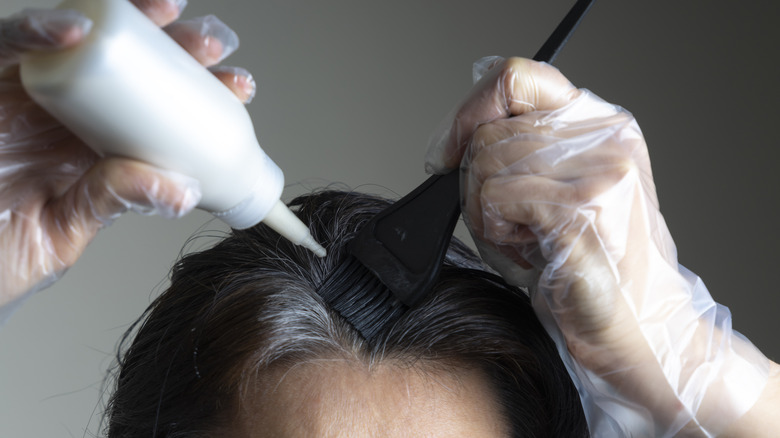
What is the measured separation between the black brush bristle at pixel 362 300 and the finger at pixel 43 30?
40cm

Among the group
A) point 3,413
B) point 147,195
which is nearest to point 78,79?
point 147,195

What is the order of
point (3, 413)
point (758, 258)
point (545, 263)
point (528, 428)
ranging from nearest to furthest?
point (545, 263)
point (528, 428)
point (758, 258)
point (3, 413)

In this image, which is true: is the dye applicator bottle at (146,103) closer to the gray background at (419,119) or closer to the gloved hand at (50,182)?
the gloved hand at (50,182)

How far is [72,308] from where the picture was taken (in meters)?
1.81

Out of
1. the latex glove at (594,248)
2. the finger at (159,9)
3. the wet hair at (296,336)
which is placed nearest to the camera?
the finger at (159,9)

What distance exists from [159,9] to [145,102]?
14 centimetres

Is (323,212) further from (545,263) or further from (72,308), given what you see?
(72,308)

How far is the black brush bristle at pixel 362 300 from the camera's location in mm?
769

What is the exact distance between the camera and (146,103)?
47 centimetres

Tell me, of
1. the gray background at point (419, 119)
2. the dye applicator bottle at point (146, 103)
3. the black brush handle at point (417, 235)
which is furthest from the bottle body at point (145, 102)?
the gray background at point (419, 119)

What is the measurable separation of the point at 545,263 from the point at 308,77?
119 centimetres

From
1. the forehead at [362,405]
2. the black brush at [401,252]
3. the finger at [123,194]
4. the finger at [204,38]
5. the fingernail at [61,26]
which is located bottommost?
the forehead at [362,405]

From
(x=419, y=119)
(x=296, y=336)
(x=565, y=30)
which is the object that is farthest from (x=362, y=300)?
(x=419, y=119)

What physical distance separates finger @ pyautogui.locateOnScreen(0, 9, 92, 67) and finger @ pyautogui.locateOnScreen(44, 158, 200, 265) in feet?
0.32
